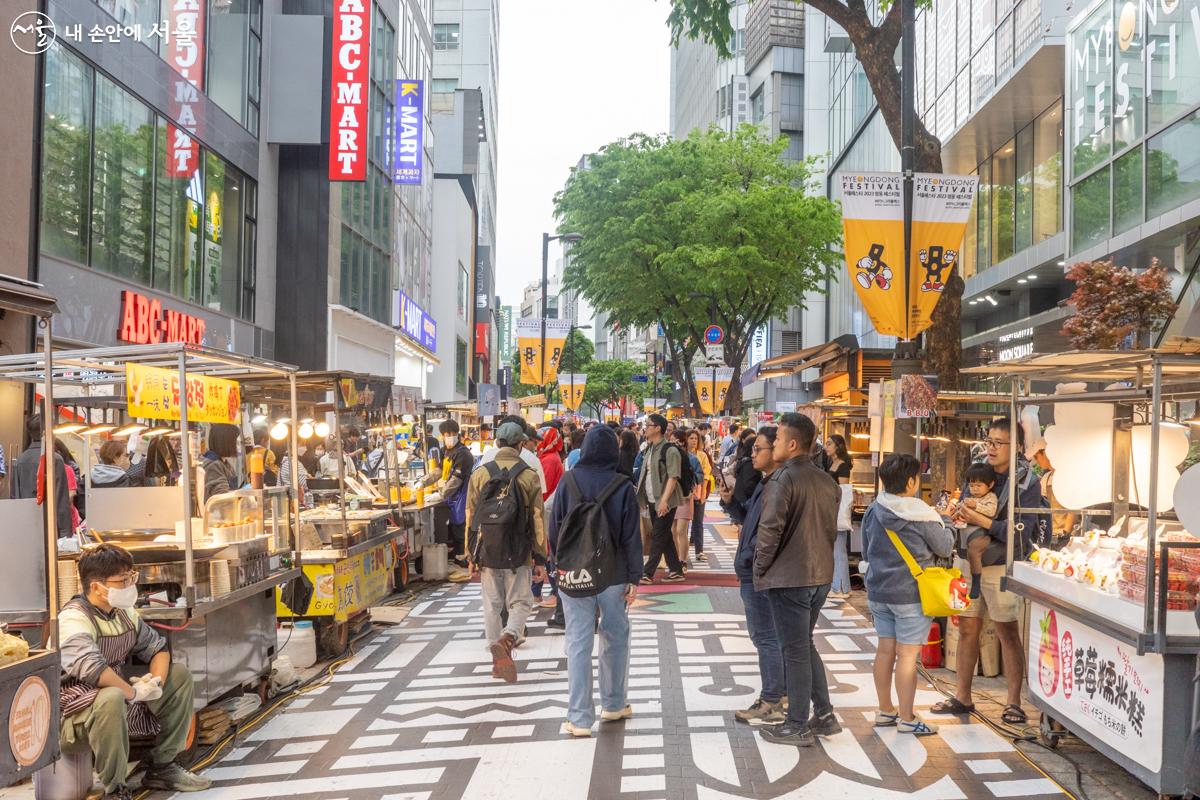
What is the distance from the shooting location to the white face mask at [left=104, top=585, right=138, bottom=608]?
5824mm

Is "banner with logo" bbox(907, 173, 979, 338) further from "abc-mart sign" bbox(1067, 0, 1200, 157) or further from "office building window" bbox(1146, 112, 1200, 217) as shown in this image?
"abc-mart sign" bbox(1067, 0, 1200, 157)

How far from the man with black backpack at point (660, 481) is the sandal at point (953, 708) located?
215 inches

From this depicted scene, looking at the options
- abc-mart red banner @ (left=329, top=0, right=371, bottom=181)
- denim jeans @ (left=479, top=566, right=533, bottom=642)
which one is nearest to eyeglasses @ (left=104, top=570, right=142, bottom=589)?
denim jeans @ (left=479, top=566, right=533, bottom=642)

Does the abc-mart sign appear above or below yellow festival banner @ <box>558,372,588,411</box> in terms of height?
above

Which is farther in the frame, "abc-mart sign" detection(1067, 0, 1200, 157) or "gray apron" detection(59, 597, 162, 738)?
"abc-mart sign" detection(1067, 0, 1200, 157)

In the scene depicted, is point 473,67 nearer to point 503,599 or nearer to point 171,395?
point 503,599

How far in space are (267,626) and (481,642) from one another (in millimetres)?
2466

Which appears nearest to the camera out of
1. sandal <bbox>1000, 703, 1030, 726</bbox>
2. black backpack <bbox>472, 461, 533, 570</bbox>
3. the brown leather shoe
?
sandal <bbox>1000, 703, 1030, 726</bbox>

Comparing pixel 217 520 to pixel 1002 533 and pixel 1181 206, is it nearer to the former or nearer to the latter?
pixel 1002 533

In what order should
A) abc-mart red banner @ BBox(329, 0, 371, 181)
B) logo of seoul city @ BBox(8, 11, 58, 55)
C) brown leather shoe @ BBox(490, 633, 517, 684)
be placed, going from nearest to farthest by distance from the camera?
1. brown leather shoe @ BBox(490, 633, 517, 684)
2. logo of seoul city @ BBox(8, 11, 58, 55)
3. abc-mart red banner @ BBox(329, 0, 371, 181)

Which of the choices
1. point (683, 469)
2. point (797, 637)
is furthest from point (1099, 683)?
point (683, 469)

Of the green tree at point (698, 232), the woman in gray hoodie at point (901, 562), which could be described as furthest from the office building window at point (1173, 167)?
the green tree at point (698, 232)

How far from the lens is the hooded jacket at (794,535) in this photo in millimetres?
6496

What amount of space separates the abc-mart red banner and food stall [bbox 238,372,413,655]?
12.1 meters
